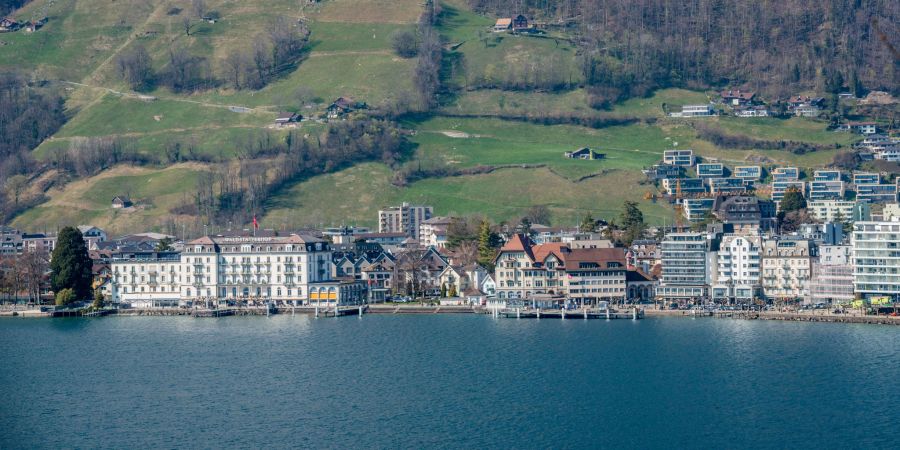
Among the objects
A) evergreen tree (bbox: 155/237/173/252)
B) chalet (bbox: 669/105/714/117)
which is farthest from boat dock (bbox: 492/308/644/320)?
chalet (bbox: 669/105/714/117)

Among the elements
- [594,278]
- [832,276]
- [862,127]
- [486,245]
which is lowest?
[832,276]

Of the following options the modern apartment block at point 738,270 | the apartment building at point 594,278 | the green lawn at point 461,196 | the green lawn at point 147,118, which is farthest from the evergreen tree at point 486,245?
the green lawn at point 147,118

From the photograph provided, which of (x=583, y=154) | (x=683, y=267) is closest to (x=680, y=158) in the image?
(x=583, y=154)

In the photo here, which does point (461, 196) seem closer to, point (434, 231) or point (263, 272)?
point (434, 231)

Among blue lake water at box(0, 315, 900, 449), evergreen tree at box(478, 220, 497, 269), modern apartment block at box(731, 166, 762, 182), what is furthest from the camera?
modern apartment block at box(731, 166, 762, 182)

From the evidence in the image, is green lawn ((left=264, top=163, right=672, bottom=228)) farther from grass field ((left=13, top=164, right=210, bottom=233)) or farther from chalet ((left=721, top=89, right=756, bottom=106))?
chalet ((left=721, top=89, right=756, bottom=106))
